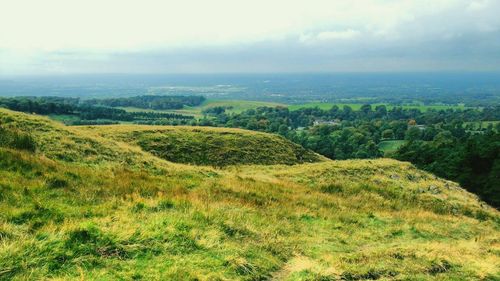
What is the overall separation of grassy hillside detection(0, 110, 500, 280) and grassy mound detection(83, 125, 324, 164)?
1482cm

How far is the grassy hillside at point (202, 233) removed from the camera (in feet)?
27.4

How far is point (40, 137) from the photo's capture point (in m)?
24.8

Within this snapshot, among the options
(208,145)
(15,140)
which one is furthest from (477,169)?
(15,140)

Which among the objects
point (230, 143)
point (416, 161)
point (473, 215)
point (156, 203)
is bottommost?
point (416, 161)

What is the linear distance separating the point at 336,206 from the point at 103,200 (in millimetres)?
12266

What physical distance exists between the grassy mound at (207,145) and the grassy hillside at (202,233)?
48.6 ft

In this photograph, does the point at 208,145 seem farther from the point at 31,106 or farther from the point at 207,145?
the point at 31,106

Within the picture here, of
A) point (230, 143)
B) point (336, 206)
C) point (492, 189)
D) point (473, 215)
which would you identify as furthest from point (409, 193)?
point (492, 189)

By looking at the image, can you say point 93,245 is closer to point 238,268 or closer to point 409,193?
point 238,268

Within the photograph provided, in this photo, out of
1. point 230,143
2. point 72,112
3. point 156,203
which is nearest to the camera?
point 156,203

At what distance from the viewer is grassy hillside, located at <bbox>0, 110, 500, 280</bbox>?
8.35m

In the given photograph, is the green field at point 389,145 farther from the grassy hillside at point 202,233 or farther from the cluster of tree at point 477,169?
the grassy hillside at point 202,233

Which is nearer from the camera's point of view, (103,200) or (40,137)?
(103,200)

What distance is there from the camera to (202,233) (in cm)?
1073
